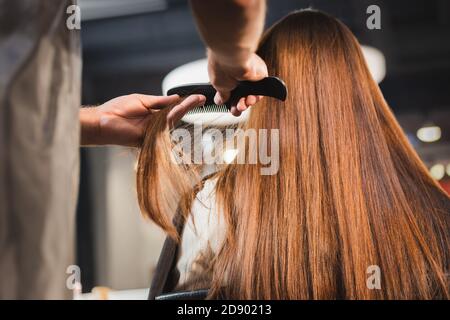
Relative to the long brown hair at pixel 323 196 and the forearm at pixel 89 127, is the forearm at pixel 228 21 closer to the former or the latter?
the long brown hair at pixel 323 196

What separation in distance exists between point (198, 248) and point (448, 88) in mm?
1881

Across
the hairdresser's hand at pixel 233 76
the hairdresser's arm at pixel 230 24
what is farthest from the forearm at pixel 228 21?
the hairdresser's hand at pixel 233 76

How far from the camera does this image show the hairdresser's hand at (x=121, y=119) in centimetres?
117

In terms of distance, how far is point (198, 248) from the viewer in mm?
1098

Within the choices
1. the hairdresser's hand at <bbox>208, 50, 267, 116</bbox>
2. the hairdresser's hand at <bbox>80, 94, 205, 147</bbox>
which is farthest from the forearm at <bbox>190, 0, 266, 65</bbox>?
the hairdresser's hand at <bbox>80, 94, 205, 147</bbox>

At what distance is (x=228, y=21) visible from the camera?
0.50 metres

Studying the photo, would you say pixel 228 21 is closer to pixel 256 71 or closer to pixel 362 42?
pixel 256 71

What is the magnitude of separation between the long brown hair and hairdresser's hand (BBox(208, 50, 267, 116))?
4 cm

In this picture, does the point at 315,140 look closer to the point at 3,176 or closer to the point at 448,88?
the point at 3,176

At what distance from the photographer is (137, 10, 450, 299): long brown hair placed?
3.20 feet

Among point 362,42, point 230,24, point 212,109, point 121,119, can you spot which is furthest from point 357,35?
point 230,24

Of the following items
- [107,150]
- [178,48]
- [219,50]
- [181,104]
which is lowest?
[219,50]

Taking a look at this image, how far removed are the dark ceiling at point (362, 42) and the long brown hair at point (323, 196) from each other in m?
1.13

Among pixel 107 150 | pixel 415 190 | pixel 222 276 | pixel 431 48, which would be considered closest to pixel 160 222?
pixel 222 276
